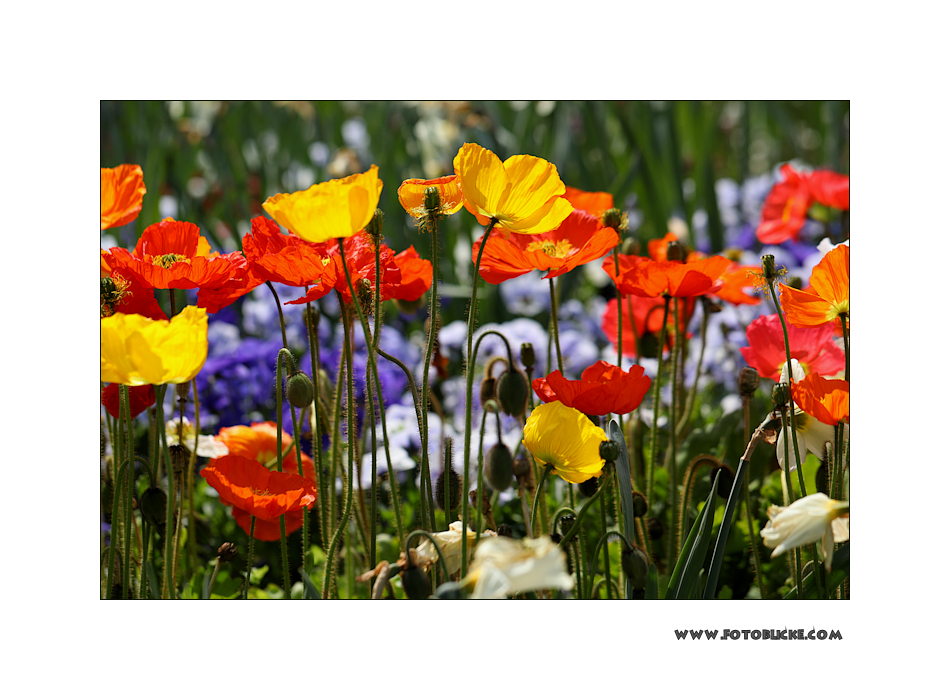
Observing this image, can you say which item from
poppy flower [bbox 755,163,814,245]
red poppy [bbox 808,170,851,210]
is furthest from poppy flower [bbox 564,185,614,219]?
red poppy [bbox 808,170,851,210]

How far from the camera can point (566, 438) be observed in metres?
0.85

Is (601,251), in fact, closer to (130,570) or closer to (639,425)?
(639,425)

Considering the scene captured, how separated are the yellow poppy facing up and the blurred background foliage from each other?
134 centimetres

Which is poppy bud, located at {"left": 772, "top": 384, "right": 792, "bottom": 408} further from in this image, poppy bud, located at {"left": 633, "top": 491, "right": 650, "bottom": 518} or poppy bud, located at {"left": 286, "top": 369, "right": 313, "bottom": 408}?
poppy bud, located at {"left": 286, "top": 369, "right": 313, "bottom": 408}

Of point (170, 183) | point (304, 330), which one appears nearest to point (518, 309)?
point (304, 330)

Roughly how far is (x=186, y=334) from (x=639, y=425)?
890mm

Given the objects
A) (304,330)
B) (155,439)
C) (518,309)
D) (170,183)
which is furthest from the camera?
(170,183)

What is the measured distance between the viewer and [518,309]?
8.09 ft

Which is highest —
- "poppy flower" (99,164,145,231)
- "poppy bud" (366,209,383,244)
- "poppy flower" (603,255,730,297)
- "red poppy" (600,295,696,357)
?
"poppy flower" (99,164,145,231)

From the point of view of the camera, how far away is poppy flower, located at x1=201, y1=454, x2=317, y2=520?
0.89 m

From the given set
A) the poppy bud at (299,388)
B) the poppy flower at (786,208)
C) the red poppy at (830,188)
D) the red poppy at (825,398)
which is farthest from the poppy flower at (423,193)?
the red poppy at (830,188)

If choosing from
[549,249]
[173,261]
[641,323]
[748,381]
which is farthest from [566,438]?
[641,323]

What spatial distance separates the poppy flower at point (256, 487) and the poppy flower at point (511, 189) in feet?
1.19
